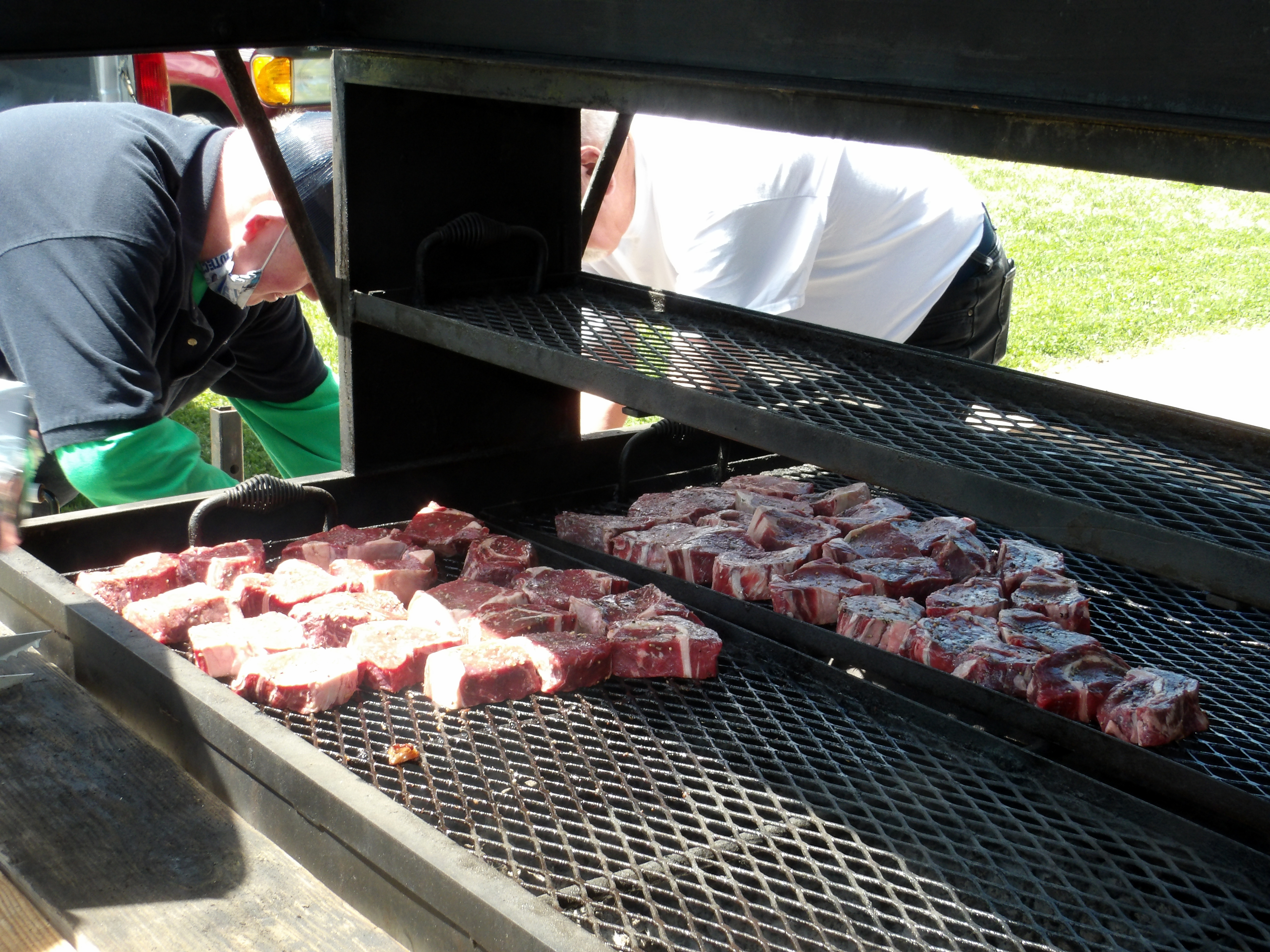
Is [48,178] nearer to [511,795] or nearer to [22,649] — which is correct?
[22,649]

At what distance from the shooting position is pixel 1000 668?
213cm

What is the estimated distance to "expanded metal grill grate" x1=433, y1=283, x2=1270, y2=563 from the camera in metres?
1.63

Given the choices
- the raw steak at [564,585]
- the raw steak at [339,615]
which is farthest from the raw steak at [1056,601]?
the raw steak at [339,615]

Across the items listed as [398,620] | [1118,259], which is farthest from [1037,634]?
[1118,259]

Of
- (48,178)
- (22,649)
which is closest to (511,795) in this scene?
(22,649)

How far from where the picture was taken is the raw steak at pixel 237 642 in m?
2.17

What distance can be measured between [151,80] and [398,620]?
4.71 meters

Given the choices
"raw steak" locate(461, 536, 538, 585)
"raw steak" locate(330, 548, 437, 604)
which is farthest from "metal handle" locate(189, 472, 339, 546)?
"raw steak" locate(461, 536, 538, 585)

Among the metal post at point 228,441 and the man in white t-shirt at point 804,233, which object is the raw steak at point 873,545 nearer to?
the man in white t-shirt at point 804,233

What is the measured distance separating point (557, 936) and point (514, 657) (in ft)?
2.74

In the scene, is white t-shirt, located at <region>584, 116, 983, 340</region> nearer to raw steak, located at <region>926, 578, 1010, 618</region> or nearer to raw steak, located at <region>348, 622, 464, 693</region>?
raw steak, located at <region>926, 578, 1010, 618</region>

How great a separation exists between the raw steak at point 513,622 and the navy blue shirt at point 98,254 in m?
1.09

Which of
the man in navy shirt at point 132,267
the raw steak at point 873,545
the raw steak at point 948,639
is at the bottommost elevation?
the raw steak at point 873,545

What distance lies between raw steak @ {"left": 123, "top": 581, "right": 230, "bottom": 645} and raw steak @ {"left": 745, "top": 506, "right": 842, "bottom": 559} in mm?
1148
